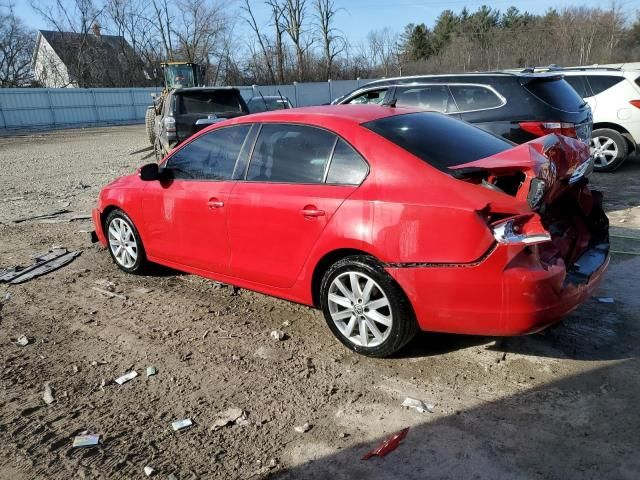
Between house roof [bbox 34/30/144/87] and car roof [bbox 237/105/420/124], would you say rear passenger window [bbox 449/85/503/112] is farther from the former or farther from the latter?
house roof [bbox 34/30/144/87]

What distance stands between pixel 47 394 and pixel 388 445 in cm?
216

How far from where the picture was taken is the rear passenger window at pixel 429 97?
7324mm

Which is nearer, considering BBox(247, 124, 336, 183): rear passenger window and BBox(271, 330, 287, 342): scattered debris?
BBox(247, 124, 336, 183): rear passenger window

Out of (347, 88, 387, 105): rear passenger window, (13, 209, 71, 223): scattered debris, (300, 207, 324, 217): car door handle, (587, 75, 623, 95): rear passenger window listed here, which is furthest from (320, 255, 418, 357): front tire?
(587, 75, 623, 95): rear passenger window

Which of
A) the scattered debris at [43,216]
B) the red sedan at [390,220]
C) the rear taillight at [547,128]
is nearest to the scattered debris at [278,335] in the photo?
the red sedan at [390,220]

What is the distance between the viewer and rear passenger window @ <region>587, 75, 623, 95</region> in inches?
368

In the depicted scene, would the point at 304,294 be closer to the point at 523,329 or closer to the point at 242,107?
the point at 523,329

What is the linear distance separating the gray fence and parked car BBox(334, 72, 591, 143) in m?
22.6

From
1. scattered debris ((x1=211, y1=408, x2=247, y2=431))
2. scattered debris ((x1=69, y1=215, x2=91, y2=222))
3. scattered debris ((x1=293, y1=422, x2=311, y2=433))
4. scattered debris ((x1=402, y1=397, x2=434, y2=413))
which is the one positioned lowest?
scattered debris ((x1=293, y1=422, x2=311, y2=433))

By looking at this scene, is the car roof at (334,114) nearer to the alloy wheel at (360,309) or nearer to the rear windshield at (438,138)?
the rear windshield at (438,138)

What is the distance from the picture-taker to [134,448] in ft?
9.09

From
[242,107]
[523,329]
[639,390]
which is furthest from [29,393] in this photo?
[242,107]

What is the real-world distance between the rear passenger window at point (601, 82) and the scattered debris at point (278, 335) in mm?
8307

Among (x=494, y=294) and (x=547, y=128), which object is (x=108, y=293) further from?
(x=547, y=128)
